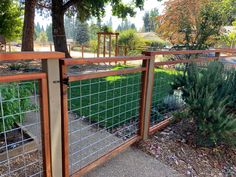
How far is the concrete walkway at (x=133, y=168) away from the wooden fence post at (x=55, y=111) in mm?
536

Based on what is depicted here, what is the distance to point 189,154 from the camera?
259cm

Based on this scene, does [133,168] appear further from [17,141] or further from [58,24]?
[58,24]

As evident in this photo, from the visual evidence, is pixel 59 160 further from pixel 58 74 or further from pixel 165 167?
pixel 165 167

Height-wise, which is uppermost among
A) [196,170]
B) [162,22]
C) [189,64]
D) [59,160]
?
[162,22]

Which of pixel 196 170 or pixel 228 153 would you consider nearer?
pixel 196 170

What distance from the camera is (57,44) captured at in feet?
40.3

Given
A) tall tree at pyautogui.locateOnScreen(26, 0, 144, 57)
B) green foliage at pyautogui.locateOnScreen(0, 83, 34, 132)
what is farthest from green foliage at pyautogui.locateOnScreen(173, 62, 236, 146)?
tall tree at pyautogui.locateOnScreen(26, 0, 144, 57)

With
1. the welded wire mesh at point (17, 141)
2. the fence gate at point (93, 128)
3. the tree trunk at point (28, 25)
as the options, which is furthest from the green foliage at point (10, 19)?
the fence gate at point (93, 128)

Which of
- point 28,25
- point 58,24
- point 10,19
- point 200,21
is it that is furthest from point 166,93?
point 10,19

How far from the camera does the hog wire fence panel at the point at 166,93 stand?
313 cm

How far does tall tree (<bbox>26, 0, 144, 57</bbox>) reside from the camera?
1162 cm

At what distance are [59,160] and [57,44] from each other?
11495 millimetres

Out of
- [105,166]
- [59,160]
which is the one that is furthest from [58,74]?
[105,166]

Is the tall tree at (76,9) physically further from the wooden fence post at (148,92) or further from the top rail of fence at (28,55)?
the top rail of fence at (28,55)
